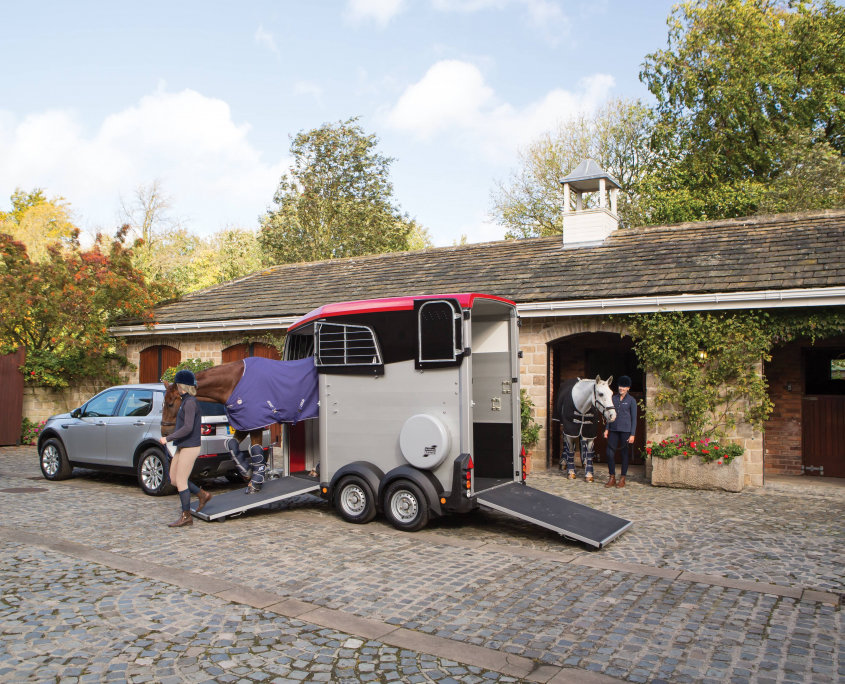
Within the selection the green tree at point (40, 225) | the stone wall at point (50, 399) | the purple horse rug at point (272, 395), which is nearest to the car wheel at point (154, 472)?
the purple horse rug at point (272, 395)

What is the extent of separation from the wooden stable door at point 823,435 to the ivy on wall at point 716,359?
2023mm

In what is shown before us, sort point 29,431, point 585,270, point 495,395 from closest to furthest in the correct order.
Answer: point 495,395
point 585,270
point 29,431

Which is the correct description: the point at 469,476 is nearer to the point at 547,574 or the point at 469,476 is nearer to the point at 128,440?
the point at 547,574

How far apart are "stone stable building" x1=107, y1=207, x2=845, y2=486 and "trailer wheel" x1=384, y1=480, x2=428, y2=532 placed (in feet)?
19.1

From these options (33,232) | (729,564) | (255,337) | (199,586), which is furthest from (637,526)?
(33,232)

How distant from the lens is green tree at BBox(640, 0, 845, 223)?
2633 cm

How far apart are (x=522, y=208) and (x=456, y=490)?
1213 inches

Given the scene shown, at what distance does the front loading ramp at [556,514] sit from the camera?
7.54 metres

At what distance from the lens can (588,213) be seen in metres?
16.0

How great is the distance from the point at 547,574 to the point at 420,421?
2.32 metres

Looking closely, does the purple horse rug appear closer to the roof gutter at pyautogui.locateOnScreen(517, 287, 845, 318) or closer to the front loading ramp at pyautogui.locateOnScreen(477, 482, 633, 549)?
the front loading ramp at pyautogui.locateOnScreen(477, 482, 633, 549)

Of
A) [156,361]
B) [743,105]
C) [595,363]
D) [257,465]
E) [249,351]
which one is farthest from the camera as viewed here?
[743,105]

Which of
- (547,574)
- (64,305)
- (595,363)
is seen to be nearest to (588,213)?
(595,363)

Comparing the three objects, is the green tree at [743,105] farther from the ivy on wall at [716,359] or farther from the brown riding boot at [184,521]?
the brown riding boot at [184,521]
